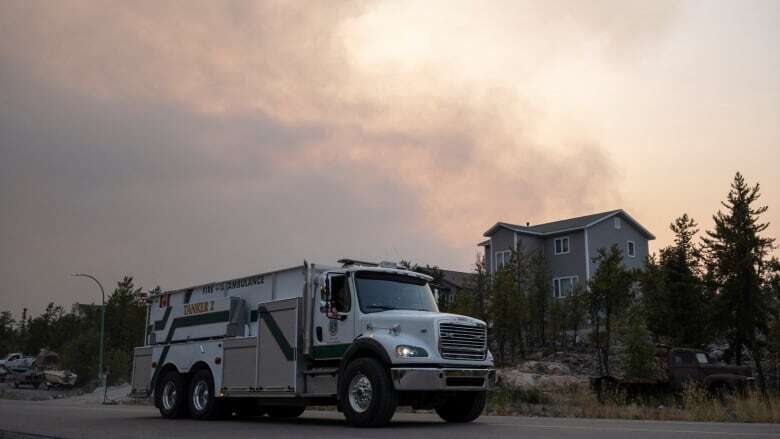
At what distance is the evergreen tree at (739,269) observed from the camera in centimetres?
4312

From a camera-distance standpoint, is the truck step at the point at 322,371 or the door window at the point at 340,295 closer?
the truck step at the point at 322,371

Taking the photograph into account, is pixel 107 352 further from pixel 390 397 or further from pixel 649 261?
pixel 390 397

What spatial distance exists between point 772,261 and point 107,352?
4681cm

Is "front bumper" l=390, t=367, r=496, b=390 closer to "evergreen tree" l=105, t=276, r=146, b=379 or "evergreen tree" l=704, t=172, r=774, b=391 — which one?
"evergreen tree" l=704, t=172, r=774, b=391

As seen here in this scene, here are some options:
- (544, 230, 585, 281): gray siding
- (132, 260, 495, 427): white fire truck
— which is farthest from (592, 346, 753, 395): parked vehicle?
(544, 230, 585, 281): gray siding

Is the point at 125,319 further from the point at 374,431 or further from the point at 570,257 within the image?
the point at 374,431

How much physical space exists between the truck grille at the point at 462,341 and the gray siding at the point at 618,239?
43952 millimetres

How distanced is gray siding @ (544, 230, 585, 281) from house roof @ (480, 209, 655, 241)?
59 centimetres

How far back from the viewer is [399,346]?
12.9 metres

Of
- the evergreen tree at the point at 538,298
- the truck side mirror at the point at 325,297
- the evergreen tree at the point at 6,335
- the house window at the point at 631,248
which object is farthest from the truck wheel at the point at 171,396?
the evergreen tree at the point at 6,335

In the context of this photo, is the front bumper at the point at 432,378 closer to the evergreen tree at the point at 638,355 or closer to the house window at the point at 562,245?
the evergreen tree at the point at 638,355

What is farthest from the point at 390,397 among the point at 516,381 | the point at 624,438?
the point at 516,381

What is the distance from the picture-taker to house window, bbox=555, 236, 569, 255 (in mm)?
59250

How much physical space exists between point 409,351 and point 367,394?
104 cm
